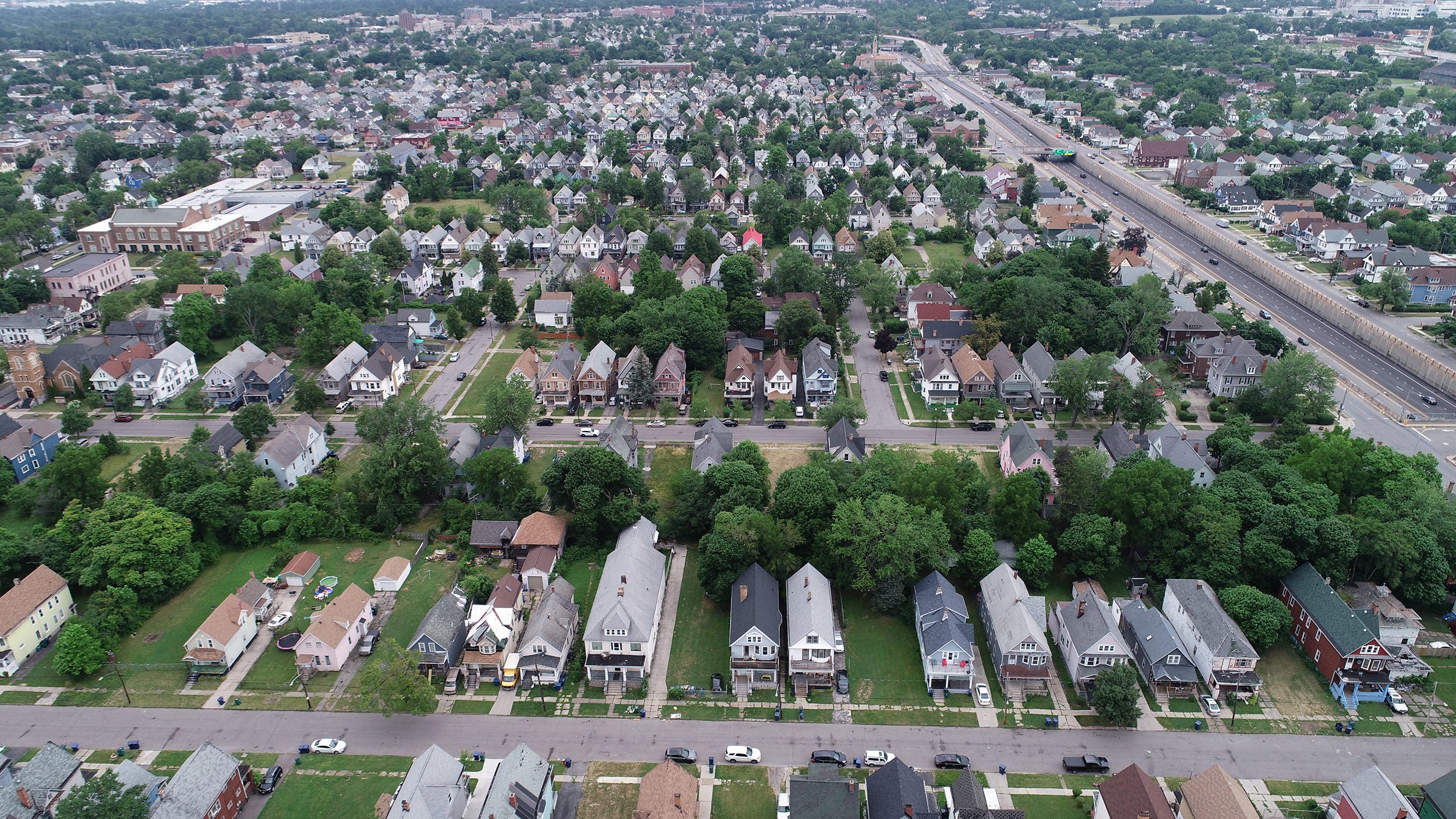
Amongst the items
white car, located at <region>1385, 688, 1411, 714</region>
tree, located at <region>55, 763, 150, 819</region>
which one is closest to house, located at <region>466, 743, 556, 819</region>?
tree, located at <region>55, 763, 150, 819</region>

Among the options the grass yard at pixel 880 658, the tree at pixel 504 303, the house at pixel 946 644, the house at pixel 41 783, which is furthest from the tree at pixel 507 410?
the house at pixel 946 644

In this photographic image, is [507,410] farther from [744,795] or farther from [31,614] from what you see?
[744,795]

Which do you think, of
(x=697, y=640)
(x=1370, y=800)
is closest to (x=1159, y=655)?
(x=1370, y=800)

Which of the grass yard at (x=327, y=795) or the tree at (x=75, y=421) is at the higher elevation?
the tree at (x=75, y=421)

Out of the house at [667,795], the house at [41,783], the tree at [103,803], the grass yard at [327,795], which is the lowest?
the grass yard at [327,795]

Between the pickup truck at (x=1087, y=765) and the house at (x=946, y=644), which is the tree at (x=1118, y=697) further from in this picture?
the house at (x=946, y=644)

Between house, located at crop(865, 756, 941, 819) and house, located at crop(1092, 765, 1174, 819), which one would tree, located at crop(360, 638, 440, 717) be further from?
house, located at crop(1092, 765, 1174, 819)
